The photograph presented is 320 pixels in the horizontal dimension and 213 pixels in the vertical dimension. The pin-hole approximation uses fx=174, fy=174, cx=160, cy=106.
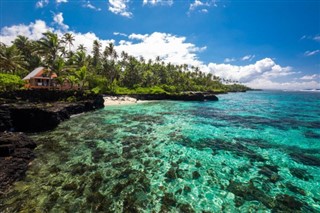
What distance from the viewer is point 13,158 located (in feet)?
31.8

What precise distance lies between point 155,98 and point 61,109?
124ft

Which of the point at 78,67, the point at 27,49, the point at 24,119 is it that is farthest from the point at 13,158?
the point at 27,49

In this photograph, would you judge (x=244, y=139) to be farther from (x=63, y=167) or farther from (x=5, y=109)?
(x=5, y=109)

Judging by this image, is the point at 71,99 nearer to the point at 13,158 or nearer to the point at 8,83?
the point at 8,83

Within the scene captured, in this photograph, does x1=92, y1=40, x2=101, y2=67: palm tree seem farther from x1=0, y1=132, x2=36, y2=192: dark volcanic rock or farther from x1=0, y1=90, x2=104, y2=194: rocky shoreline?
x1=0, y1=132, x2=36, y2=192: dark volcanic rock

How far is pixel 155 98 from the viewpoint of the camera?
58.4 meters

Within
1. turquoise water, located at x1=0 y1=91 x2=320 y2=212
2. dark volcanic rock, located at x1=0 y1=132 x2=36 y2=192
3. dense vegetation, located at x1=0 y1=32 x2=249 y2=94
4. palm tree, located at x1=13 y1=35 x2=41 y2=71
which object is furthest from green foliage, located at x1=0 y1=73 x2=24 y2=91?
palm tree, located at x1=13 y1=35 x2=41 y2=71

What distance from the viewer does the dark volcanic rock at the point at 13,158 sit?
821cm

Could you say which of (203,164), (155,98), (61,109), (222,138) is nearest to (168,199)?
(203,164)

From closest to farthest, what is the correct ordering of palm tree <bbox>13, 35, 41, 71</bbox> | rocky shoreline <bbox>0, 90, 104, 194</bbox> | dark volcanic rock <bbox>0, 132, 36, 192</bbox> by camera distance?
dark volcanic rock <bbox>0, 132, 36, 192</bbox>, rocky shoreline <bbox>0, 90, 104, 194</bbox>, palm tree <bbox>13, 35, 41, 71</bbox>

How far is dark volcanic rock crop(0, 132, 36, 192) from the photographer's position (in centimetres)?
821

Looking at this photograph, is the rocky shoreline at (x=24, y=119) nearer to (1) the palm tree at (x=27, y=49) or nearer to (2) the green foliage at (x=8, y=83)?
(2) the green foliage at (x=8, y=83)

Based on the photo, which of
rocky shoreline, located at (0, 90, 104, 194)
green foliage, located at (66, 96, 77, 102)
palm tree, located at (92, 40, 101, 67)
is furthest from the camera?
palm tree, located at (92, 40, 101, 67)

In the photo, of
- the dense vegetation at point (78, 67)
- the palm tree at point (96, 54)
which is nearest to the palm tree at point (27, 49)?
the dense vegetation at point (78, 67)
